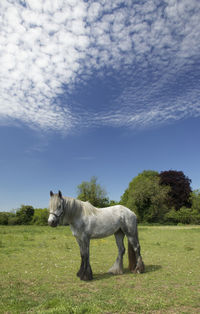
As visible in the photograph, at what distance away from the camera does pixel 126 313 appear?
4.86m

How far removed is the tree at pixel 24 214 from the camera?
44.8 metres

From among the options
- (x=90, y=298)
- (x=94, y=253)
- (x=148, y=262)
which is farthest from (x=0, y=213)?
(x=90, y=298)

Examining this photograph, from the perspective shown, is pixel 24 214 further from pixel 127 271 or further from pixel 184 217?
pixel 127 271

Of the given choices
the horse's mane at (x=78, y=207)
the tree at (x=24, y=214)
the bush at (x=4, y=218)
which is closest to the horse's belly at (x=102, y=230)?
the horse's mane at (x=78, y=207)

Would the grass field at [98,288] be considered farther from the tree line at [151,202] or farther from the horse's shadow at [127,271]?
the tree line at [151,202]

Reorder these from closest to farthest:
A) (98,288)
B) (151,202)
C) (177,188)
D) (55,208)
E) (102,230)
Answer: (98,288)
(55,208)
(102,230)
(151,202)
(177,188)

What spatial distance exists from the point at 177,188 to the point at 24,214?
32.4 metres

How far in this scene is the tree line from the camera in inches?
1554

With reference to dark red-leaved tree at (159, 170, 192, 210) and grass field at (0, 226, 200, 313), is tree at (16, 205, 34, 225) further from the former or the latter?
grass field at (0, 226, 200, 313)

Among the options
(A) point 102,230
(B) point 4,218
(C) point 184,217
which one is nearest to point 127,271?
(A) point 102,230

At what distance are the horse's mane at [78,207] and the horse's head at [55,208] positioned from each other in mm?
327

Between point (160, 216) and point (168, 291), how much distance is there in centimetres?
3621

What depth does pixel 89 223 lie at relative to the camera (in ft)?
25.3

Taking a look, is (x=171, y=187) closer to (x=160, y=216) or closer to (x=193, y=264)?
(x=160, y=216)
